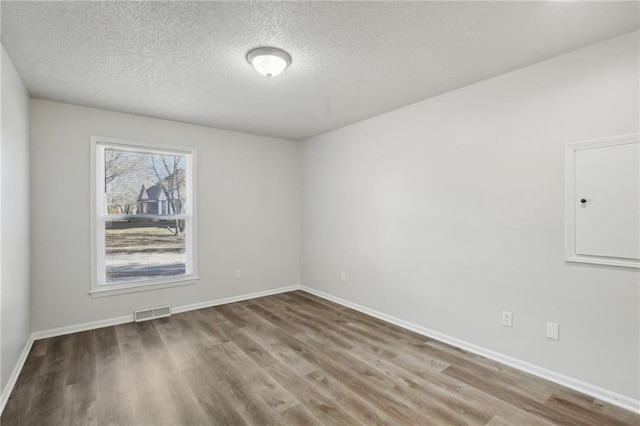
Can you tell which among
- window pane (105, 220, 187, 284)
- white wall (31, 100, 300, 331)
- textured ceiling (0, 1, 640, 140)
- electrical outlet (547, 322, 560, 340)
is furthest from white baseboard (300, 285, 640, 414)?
window pane (105, 220, 187, 284)

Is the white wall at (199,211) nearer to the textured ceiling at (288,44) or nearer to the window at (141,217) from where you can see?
the window at (141,217)

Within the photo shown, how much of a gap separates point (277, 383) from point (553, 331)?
220 cm

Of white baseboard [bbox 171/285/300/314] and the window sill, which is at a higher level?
the window sill

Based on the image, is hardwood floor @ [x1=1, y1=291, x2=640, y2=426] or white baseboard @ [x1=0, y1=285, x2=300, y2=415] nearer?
hardwood floor @ [x1=1, y1=291, x2=640, y2=426]

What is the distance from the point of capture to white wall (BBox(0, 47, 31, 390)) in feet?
7.17

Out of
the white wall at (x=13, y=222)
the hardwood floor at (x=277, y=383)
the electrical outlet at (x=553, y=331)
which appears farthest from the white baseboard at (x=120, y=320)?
the electrical outlet at (x=553, y=331)

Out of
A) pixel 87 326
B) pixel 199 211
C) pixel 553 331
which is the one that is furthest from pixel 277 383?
pixel 199 211

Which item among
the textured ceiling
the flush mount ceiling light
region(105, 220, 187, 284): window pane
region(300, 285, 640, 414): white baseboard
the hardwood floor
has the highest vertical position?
the textured ceiling

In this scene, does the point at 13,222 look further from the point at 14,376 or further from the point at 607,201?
the point at 607,201

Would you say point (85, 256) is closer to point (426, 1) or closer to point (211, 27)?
point (211, 27)

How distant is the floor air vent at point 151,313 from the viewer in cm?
377

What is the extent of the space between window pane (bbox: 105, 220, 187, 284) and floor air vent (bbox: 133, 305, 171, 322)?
15.7 inches

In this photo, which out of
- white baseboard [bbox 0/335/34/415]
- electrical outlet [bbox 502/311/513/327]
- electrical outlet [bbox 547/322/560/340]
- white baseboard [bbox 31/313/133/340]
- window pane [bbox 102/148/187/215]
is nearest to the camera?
white baseboard [bbox 0/335/34/415]

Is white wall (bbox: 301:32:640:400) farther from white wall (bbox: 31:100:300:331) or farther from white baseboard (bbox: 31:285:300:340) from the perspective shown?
white baseboard (bbox: 31:285:300:340)
